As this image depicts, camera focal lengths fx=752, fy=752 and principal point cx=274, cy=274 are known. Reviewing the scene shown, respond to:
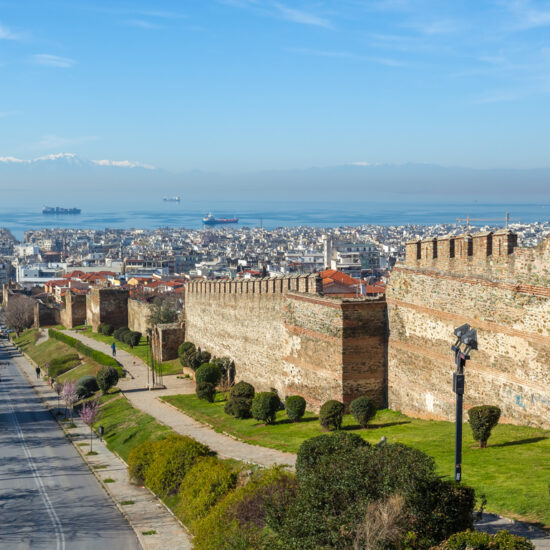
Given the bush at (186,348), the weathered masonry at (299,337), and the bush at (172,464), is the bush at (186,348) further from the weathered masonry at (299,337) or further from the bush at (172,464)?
the bush at (172,464)

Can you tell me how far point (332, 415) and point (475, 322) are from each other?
4460 mm

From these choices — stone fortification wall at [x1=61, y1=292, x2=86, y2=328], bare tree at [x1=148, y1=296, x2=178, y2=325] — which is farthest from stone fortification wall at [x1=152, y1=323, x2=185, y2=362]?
stone fortification wall at [x1=61, y1=292, x2=86, y2=328]

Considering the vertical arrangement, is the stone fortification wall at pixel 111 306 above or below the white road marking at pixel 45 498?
above

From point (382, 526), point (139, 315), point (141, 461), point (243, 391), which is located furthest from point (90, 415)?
point (382, 526)

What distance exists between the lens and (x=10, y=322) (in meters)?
63.9

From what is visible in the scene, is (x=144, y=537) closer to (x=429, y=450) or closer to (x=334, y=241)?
(x=429, y=450)

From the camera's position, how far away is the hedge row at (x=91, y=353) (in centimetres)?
3375

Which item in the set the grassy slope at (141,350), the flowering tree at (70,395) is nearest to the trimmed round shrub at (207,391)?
the grassy slope at (141,350)

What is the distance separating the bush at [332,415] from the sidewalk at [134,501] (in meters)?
4.18

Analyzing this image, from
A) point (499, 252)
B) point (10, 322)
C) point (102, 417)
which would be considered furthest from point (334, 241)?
point (499, 252)

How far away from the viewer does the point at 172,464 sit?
16484mm

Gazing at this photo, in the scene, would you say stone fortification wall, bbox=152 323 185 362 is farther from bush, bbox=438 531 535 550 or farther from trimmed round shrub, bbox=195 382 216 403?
bush, bbox=438 531 535 550

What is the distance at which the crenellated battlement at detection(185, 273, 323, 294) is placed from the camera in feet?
69.0

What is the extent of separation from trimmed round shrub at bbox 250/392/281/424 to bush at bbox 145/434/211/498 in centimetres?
329
